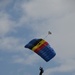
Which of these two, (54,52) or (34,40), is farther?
(34,40)

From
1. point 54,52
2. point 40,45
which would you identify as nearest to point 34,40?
point 40,45

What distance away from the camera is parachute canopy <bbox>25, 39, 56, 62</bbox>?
56181 mm

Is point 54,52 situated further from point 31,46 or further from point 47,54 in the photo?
point 31,46

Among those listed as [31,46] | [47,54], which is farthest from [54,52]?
[31,46]

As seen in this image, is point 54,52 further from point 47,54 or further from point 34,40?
point 34,40

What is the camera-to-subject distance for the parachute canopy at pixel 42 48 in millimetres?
56181

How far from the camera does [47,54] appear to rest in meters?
56.3

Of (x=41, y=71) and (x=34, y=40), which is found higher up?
(x=34, y=40)

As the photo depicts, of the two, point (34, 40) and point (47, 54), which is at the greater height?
point (34, 40)

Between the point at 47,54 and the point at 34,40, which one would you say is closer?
the point at 47,54

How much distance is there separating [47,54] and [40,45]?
3810 millimetres

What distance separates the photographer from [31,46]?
194 feet

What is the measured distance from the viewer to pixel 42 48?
2304 inches

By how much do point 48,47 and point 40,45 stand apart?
2432mm
